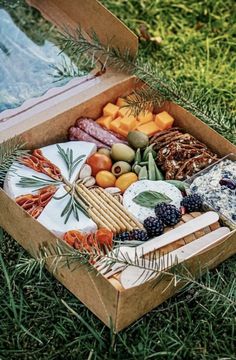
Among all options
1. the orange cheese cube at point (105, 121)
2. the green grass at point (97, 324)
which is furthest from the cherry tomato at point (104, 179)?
the green grass at point (97, 324)

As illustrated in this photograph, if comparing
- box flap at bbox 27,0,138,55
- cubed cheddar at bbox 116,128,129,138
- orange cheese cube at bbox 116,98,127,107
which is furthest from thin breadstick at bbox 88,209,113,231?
box flap at bbox 27,0,138,55

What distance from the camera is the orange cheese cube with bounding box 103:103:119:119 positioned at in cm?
289

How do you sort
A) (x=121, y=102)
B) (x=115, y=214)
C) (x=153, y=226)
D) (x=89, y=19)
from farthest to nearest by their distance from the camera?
1. (x=89, y=19)
2. (x=121, y=102)
3. (x=115, y=214)
4. (x=153, y=226)

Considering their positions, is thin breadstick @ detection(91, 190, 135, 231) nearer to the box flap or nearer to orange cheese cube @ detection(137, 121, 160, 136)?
orange cheese cube @ detection(137, 121, 160, 136)

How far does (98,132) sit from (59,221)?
19.2 inches

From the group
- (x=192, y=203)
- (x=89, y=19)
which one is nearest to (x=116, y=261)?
(x=192, y=203)

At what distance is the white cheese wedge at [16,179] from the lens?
254 cm

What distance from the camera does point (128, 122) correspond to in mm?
2848

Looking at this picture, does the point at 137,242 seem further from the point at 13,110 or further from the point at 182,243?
the point at 13,110

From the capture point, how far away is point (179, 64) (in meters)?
3.46

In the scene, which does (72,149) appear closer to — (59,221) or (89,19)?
(59,221)

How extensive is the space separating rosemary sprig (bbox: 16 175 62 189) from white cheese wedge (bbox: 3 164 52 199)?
1cm

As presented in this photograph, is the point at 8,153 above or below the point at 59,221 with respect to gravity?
above

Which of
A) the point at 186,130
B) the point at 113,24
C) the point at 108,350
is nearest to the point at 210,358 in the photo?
the point at 108,350
